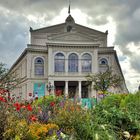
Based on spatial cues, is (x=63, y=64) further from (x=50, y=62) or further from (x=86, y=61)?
(x=86, y=61)

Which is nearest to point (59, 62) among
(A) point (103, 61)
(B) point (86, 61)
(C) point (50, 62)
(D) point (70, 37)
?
(C) point (50, 62)

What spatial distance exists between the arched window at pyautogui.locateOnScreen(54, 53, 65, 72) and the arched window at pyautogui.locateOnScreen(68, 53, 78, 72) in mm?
1413

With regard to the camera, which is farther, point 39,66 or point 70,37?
point 70,37

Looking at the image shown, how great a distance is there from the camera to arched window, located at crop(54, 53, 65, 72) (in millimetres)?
63709

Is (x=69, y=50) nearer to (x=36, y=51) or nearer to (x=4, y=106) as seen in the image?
(x=36, y=51)

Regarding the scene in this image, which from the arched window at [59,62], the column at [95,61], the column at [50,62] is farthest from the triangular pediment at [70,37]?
the column at [50,62]

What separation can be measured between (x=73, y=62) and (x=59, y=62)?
109 inches

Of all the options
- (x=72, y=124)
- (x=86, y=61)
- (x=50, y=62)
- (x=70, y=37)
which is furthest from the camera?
(x=70, y=37)

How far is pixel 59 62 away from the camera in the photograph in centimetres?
6419

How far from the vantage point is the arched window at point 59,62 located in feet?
209

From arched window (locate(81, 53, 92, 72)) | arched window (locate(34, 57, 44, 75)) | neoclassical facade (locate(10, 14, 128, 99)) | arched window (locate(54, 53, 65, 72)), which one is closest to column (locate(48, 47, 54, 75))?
neoclassical facade (locate(10, 14, 128, 99))

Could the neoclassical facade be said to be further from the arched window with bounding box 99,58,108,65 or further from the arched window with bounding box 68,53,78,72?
the arched window with bounding box 99,58,108,65

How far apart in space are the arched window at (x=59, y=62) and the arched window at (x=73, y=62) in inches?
55.6

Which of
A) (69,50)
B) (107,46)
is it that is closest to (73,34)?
(69,50)
